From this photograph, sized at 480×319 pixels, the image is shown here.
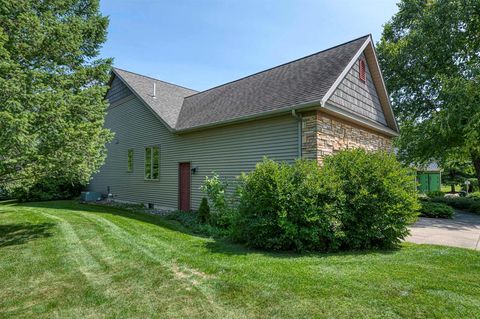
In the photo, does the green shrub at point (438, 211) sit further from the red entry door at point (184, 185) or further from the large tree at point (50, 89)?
the large tree at point (50, 89)

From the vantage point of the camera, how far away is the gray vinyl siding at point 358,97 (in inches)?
353

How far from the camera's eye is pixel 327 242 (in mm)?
5961

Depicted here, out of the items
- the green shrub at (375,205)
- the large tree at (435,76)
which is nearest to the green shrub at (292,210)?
the green shrub at (375,205)

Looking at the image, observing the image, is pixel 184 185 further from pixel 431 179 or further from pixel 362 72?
pixel 431 179

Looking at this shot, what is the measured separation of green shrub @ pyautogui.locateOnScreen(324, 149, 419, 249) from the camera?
19.5ft

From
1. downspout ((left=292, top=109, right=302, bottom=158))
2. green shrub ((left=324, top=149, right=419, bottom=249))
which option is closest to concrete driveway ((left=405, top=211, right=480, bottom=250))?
green shrub ((left=324, top=149, right=419, bottom=249))

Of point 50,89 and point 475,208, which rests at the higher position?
point 50,89

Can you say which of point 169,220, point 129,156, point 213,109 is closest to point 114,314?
point 169,220

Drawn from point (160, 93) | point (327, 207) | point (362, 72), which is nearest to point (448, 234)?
point (327, 207)

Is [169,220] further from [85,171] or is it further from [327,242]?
[327,242]

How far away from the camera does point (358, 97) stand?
32.6 feet

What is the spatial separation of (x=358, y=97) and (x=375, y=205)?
521cm

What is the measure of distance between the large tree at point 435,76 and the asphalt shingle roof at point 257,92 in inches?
279

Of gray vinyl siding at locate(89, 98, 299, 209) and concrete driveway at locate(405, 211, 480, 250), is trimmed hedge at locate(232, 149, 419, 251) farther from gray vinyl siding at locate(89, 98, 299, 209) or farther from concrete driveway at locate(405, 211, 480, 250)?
gray vinyl siding at locate(89, 98, 299, 209)
